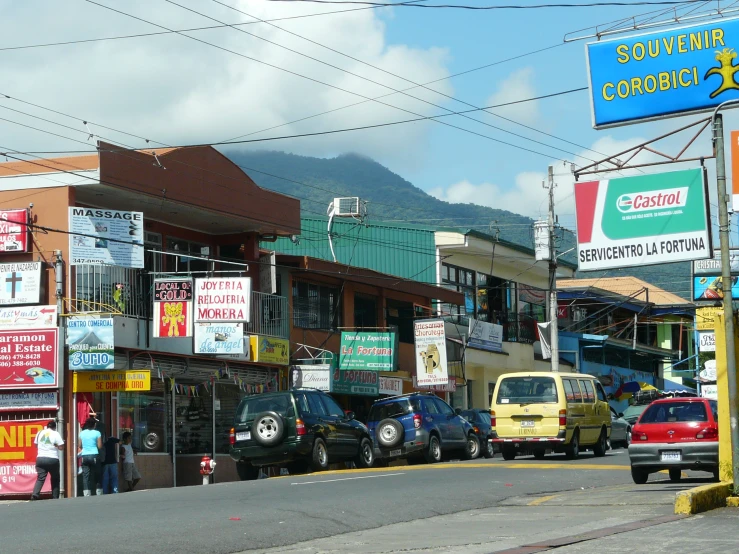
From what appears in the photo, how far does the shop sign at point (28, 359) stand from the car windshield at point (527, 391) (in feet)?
33.2

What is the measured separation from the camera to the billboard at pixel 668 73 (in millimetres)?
17281

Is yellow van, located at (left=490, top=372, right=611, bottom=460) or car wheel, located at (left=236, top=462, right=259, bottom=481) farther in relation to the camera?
yellow van, located at (left=490, top=372, right=611, bottom=460)

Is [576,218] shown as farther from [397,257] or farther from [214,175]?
[397,257]

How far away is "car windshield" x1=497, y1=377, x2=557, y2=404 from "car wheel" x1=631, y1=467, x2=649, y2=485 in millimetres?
6727

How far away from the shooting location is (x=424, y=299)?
141 ft

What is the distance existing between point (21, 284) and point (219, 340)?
15.8 ft

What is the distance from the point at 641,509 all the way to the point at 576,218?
5.24 meters

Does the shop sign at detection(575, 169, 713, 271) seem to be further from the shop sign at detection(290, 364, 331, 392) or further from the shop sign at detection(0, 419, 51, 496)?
the shop sign at detection(290, 364, 331, 392)

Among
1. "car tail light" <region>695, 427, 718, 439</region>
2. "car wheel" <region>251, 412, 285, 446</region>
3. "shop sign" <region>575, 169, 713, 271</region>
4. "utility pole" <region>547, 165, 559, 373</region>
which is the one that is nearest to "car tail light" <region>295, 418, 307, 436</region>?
"car wheel" <region>251, 412, 285, 446</region>

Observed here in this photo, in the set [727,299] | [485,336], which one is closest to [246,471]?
[727,299]

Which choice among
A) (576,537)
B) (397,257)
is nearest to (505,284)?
(397,257)

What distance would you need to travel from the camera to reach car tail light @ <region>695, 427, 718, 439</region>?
18.4 m

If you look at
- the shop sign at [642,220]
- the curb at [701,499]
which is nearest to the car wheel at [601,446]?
the shop sign at [642,220]

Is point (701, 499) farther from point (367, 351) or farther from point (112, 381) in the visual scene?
point (367, 351)
